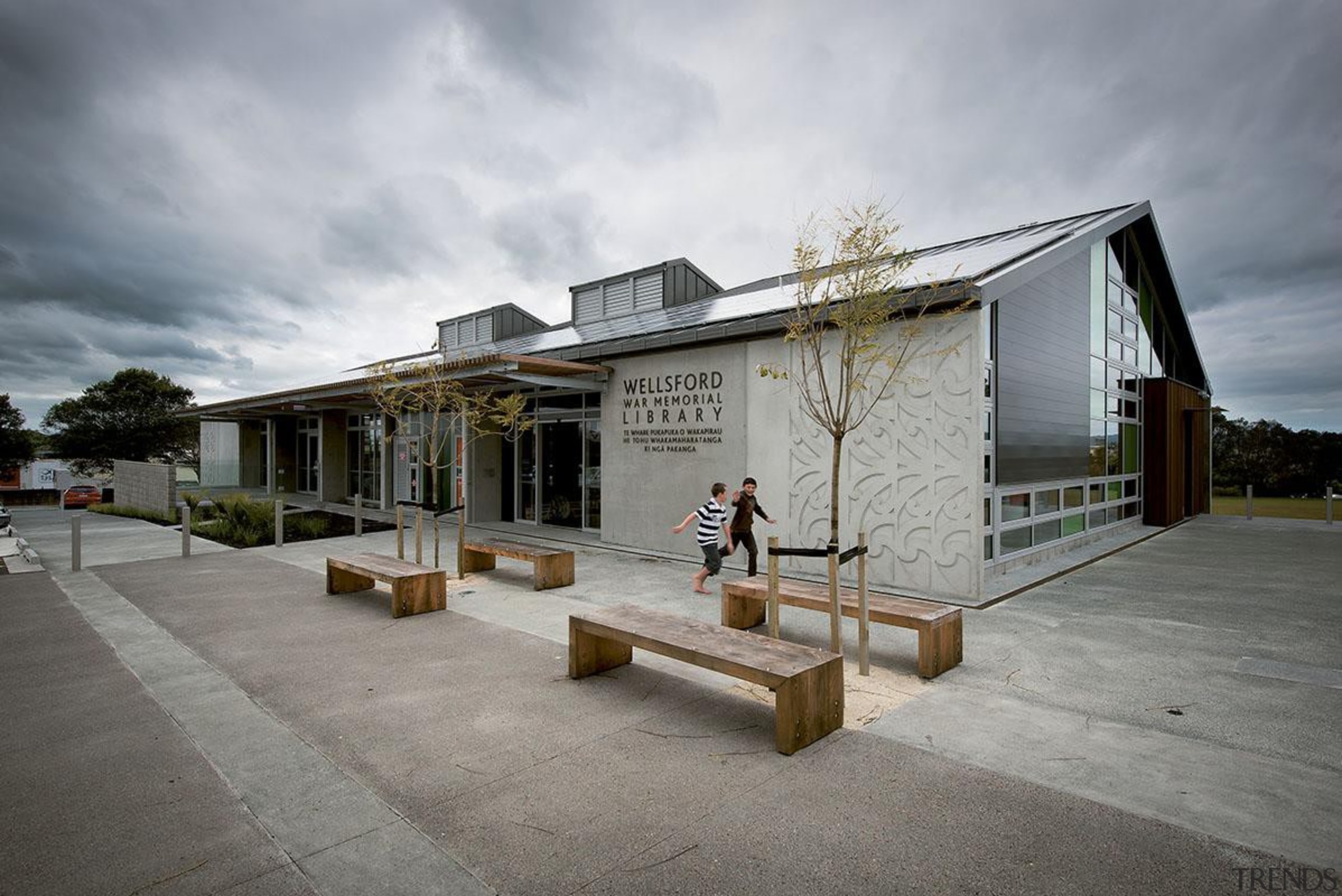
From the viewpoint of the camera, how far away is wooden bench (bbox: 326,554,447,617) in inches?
279

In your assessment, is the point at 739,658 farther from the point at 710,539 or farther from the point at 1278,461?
the point at 1278,461

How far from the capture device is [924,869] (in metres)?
2.72

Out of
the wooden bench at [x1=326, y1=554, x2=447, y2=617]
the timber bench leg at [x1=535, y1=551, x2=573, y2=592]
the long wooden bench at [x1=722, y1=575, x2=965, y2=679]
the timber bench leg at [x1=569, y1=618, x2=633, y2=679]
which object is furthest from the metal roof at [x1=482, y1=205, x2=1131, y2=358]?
the wooden bench at [x1=326, y1=554, x2=447, y2=617]

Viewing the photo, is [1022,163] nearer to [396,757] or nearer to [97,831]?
[396,757]

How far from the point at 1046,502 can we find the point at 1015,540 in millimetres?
1358

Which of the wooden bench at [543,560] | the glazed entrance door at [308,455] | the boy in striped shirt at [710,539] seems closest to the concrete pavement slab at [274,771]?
the wooden bench at [543,560]

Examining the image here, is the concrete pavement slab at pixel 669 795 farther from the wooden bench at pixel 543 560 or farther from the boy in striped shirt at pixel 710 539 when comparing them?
the boy in striped shirt at pixel 710 539

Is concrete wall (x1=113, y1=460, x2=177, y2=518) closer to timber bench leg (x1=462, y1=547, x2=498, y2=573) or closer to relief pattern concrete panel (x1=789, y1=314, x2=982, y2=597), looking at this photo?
timber bench leg (x1=462, y1=547, x2=498, y2=573)

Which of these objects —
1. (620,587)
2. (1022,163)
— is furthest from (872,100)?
(620,587)

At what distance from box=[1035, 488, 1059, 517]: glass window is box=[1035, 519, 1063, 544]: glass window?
0.58 feet

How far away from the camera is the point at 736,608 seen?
6.45 meters

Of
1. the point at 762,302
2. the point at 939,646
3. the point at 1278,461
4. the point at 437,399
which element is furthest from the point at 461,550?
the point at 1278,461

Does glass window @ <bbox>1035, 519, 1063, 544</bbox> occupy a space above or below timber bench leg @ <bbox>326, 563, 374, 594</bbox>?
above

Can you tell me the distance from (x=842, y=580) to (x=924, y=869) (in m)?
6.19
